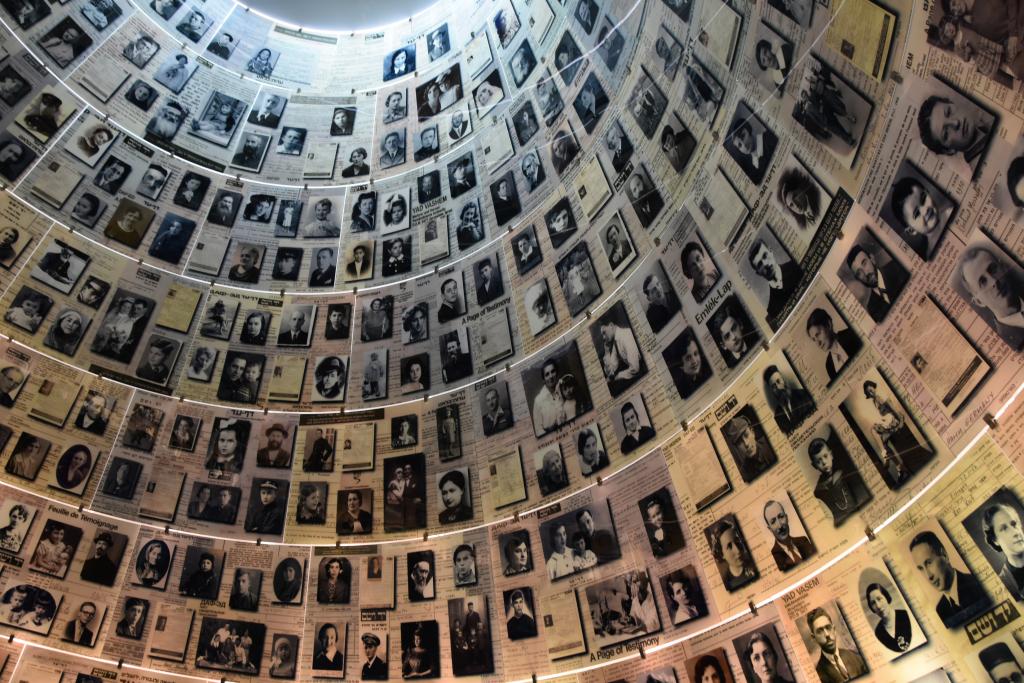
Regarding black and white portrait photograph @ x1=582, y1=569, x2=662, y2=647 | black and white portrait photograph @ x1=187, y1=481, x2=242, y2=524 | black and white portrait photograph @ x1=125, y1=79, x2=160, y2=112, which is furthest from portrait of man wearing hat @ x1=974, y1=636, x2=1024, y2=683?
black and white portrait photograph @ x1=125, y1=79, x2=160, y2=112

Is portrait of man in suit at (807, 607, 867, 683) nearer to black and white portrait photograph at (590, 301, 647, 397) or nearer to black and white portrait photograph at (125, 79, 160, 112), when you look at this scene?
black and white portrait photograph at (590, 301, 647, 397)

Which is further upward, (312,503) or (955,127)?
(312,503)

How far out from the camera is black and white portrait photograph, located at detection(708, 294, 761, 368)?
23.7 feet

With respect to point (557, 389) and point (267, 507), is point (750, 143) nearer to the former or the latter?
point (557, 389)

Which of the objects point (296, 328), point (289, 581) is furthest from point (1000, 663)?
point (296, 328)

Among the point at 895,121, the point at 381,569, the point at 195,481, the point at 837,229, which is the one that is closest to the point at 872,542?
the point at 837,229

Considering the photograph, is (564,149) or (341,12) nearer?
(564,149)

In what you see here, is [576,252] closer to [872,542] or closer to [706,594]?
[706,594]

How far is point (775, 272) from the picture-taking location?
Answer: 7000 millimetres

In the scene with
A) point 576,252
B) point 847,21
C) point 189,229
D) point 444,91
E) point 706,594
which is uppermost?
point 444,91

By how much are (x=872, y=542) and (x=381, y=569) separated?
6.63 meters

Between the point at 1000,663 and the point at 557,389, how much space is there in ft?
19.0

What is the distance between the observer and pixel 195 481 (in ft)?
36.2

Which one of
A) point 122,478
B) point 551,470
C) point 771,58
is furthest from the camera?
point 122,478
